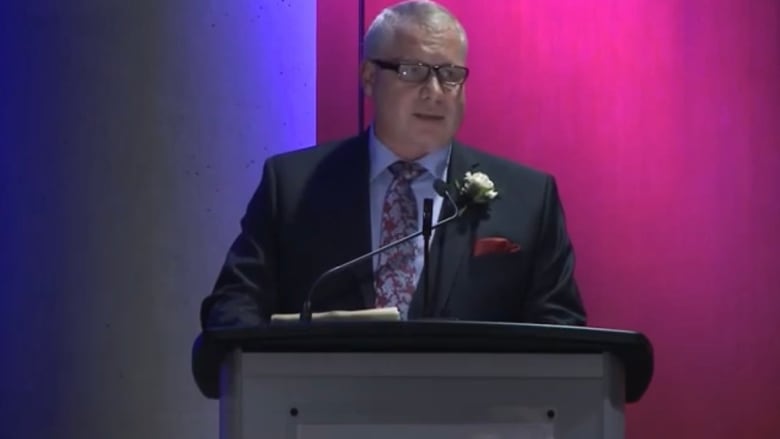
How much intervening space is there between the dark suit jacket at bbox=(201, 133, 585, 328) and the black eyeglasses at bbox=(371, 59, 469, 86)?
20cm

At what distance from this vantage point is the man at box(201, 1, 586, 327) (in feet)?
7.23

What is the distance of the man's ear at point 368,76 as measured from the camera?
2.50m

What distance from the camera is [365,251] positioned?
2268 mm

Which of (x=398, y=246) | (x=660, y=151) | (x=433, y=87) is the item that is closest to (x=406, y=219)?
(x=398, y=246)

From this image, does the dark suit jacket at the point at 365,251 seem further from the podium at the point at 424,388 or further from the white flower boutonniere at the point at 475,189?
the podium at the point at 424,388

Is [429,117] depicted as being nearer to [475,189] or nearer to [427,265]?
[475,189]

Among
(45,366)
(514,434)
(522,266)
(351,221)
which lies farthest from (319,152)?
(514,434)

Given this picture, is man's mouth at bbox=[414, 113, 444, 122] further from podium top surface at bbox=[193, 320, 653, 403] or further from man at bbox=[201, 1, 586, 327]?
podium top surface at bbox=[193, 320, 653, 403]

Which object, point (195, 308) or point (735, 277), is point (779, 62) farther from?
point (195, 308)

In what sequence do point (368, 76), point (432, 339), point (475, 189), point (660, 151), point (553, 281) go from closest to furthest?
point (432, 339)
point (475, 189)
point (553, 281)
point (368, 76)
point (660, 151)

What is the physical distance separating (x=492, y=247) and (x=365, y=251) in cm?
26

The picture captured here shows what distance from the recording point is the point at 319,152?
2.48m

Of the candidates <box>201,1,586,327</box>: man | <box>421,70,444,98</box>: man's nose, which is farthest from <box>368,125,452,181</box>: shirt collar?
<box>421,70,444,98</box>: man's nose

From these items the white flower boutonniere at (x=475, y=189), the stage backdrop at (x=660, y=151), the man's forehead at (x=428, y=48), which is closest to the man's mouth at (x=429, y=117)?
the man's forehead at (x=428, y=48)
